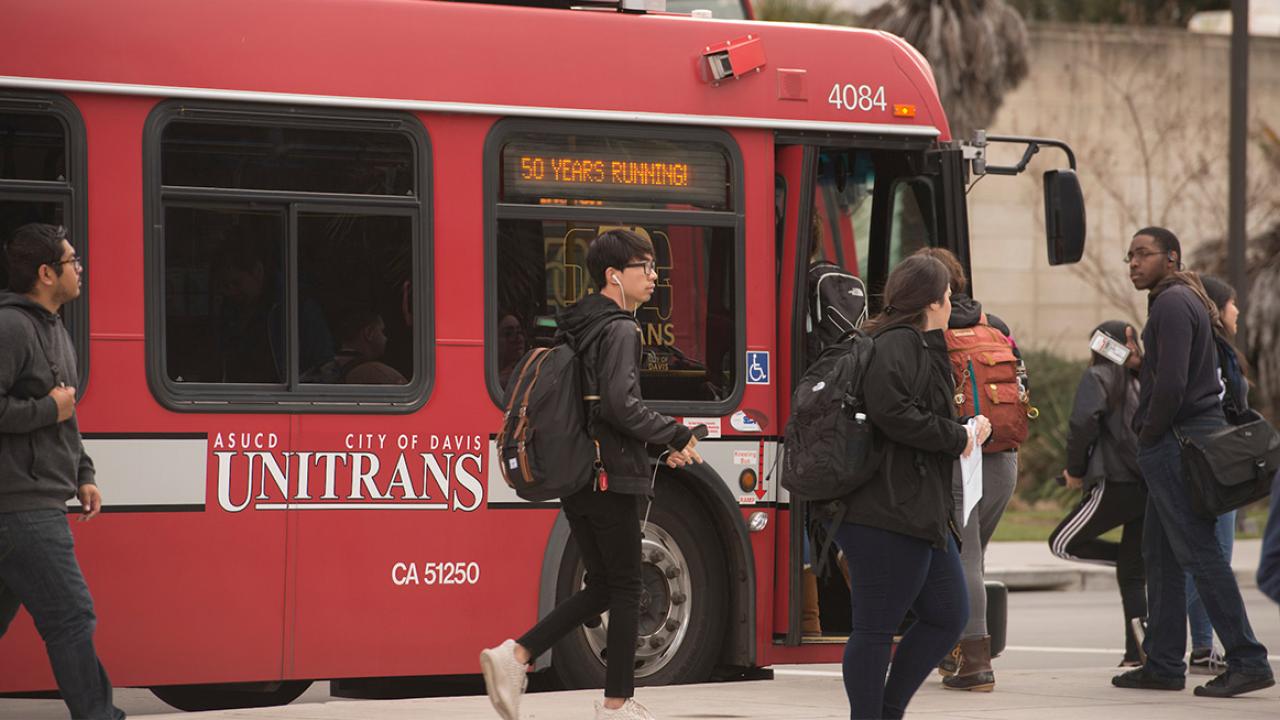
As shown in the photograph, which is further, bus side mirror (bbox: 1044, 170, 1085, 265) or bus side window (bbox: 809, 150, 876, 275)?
bus side window (bbox: 809, 150, 876, 275)

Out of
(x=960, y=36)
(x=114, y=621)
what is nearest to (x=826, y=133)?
(x=114, y=621)

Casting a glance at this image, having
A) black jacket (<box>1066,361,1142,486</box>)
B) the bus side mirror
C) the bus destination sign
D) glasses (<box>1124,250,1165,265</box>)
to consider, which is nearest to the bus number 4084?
the bus destination sign

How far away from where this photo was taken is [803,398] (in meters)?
6.55

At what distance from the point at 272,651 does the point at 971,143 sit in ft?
13.9

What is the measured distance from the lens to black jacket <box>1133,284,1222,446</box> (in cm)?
844

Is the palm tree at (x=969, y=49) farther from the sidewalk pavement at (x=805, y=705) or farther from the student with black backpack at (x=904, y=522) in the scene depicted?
the student with black backpack at (x=904, y=522)

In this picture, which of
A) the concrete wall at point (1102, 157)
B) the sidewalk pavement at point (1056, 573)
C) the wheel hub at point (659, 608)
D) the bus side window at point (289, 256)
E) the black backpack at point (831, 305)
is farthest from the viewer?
the concrete wall at point (1102, 157)

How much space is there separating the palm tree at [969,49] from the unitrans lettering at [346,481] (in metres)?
20.3

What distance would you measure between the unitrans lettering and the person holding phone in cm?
325

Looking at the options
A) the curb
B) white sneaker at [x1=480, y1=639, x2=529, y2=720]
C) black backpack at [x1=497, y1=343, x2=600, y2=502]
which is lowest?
the curb

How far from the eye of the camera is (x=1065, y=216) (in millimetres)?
9484

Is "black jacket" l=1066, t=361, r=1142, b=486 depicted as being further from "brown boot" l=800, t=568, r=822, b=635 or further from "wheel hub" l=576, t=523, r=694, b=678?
"wheel hub" l=576, t=523, r=694, b=678

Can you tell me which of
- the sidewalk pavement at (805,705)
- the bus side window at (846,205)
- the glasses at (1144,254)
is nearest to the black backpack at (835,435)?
the sidewalk pavement at (805,705)

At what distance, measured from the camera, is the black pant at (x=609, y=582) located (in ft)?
23.3
